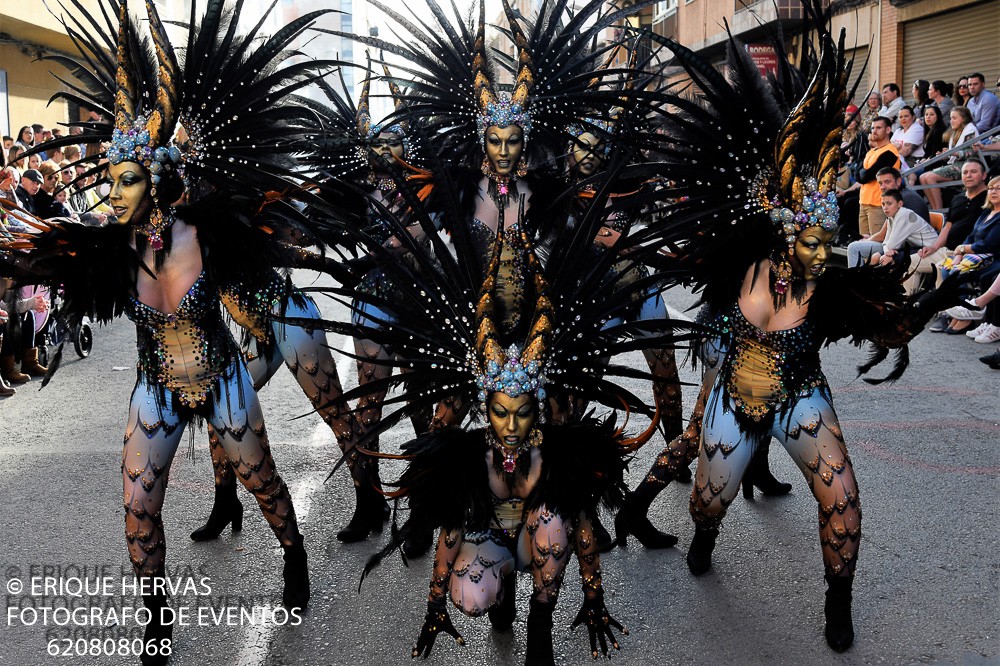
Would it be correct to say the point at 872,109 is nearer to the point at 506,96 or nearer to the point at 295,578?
the point at 506,96

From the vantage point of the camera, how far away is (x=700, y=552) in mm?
4141

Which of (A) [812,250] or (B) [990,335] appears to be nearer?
(A) [812,250]

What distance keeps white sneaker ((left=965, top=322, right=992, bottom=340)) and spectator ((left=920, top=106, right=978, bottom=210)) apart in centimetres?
244

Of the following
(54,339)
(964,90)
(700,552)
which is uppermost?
(964,90)

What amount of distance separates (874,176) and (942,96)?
6.86 ft

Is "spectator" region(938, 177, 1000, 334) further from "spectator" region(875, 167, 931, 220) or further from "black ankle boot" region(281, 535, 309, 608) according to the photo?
"black ankle boot" region(281, 535, 309, 608)

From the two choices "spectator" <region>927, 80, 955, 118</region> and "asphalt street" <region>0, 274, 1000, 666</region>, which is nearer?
"asphalt street" <region>0, 274, 1000, 666</region>

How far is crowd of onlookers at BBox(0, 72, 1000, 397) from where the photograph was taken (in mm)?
7828

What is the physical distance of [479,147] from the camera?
4.96 meters

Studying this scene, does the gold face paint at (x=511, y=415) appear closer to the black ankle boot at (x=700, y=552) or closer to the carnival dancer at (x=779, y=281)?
the carnival dancer at (x=779, y=281)

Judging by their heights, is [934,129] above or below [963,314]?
above

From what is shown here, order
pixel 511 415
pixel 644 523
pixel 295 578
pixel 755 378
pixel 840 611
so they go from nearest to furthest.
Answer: pixel 511 415 → pixel 840 611 → pixel 755 378 → pixel 295 578 → pixel 644 523

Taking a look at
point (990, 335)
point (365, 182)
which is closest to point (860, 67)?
point (990, 335)

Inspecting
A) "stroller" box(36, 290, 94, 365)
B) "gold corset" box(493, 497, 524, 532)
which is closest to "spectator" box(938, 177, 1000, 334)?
"gold corset" box(493, 497, 524, 532)
